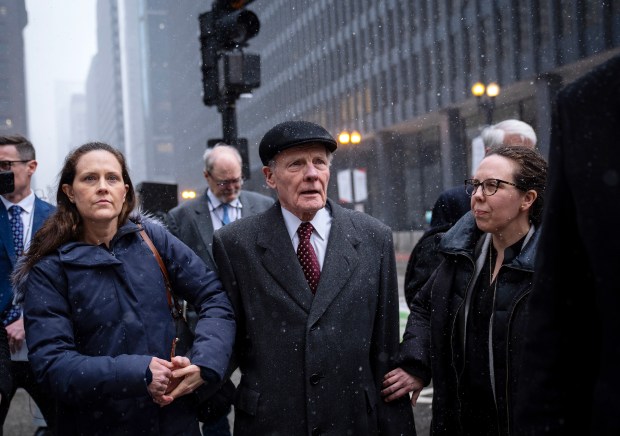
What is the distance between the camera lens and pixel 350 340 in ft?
9.88

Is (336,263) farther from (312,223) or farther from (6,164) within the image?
(6,164)

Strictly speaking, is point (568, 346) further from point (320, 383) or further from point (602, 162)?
point (320, 383)

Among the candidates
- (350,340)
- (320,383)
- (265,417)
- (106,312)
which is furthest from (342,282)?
(106,312)

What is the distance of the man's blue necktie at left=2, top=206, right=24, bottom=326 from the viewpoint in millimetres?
4145

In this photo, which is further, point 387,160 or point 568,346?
point 387,160

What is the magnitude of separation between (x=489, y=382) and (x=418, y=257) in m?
1.29

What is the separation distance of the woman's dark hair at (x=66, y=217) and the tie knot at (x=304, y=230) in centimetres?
80

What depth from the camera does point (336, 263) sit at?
307 cm

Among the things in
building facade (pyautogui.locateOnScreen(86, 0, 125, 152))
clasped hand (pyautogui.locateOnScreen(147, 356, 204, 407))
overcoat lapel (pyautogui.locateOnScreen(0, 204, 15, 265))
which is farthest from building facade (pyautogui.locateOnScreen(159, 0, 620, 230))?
building facade (pyautogui.locateOnScreen(86, 0, 125, 152))

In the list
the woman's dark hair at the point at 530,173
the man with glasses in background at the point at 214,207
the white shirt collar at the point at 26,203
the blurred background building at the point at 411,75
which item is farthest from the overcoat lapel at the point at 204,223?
the blurred background building at the point at 411,75

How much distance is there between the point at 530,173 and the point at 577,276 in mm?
1673

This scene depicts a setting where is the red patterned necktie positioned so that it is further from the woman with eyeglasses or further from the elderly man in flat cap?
the woman with eyeglasses

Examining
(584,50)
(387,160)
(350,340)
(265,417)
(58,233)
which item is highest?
(584,50)

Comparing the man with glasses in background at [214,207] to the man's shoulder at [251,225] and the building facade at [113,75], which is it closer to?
the man's shoulder at [251,225]
